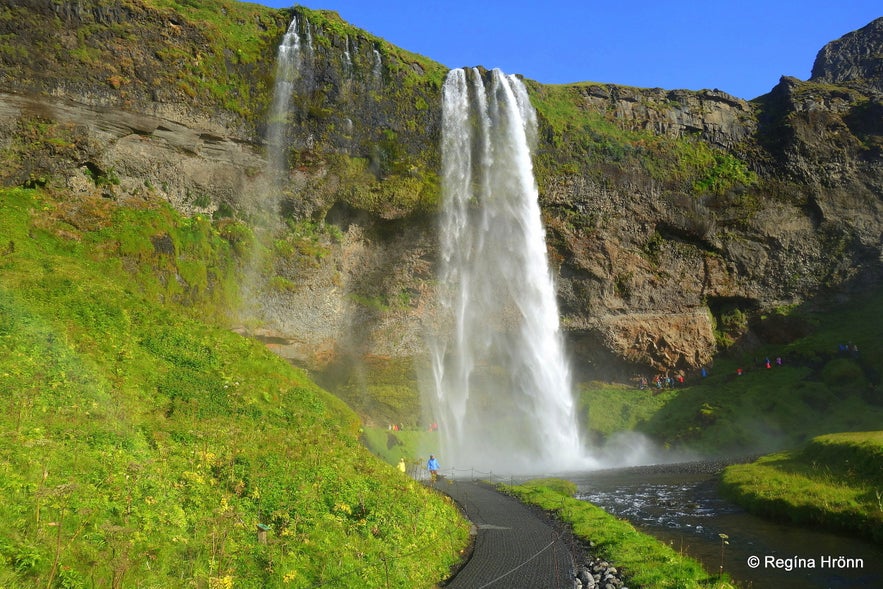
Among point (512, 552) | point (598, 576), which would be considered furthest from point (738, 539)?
point (512, 552)

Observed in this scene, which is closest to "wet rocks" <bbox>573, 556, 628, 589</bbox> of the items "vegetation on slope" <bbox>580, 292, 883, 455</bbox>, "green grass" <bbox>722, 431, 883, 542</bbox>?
"green grass" <bbox>722, 431, 883, 542</bbox>

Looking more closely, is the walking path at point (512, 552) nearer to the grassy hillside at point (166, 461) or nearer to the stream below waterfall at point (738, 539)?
the grassy hillside at point (166, 461)

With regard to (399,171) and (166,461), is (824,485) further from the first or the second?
(399,171)

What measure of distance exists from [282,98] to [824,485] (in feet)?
113

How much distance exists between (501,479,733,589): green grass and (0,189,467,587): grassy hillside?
3.49m

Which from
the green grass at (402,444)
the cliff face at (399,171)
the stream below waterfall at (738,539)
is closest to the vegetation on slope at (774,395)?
the cliff face at (399,171)

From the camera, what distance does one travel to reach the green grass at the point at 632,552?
10.2 meters

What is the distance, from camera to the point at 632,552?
39.5 feet

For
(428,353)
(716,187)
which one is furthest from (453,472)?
(716,187)

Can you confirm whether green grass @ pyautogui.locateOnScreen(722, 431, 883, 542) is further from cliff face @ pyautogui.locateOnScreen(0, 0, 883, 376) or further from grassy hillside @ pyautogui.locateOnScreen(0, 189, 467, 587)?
cliff face @ pyautogui.locateOnScreen(0, 0, 883, 376)

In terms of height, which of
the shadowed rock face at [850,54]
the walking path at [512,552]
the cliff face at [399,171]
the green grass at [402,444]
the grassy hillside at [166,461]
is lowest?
the green grass at [402,444]

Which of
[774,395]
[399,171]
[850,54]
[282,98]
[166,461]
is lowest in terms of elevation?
[774,395]

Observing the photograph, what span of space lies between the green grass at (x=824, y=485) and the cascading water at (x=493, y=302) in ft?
57.1

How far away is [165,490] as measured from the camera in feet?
31.6
